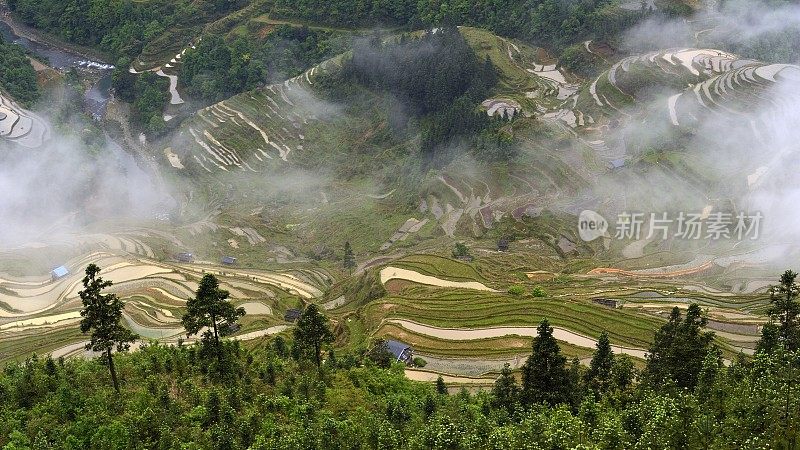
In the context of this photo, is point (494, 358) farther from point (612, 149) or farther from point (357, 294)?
point (612, 149)

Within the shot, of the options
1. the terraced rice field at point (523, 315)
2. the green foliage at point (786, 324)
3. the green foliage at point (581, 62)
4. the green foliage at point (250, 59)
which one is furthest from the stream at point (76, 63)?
the green foliage at point (786, 324)

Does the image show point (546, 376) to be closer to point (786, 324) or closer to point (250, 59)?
point (786, 324)

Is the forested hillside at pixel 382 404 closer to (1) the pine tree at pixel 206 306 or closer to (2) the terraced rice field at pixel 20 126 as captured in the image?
(1) the pine tree at pixel 206 306

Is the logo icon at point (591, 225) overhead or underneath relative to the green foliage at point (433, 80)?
underneath

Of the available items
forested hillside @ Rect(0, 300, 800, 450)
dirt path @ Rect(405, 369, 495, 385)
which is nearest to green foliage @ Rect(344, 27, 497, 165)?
dirt path @ Rect(405, 369, 495, 385)

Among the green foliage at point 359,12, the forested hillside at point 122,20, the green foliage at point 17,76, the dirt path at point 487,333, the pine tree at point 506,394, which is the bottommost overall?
the pine tree at point 506,394

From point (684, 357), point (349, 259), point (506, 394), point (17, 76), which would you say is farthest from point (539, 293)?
point (17, 76)

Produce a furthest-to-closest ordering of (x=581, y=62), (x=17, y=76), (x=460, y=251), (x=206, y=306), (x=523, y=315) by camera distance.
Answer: (x=17, y=76), (x=581, y=62), (x=460, y=251), (x=523, y=315), (x=206, y=306)
